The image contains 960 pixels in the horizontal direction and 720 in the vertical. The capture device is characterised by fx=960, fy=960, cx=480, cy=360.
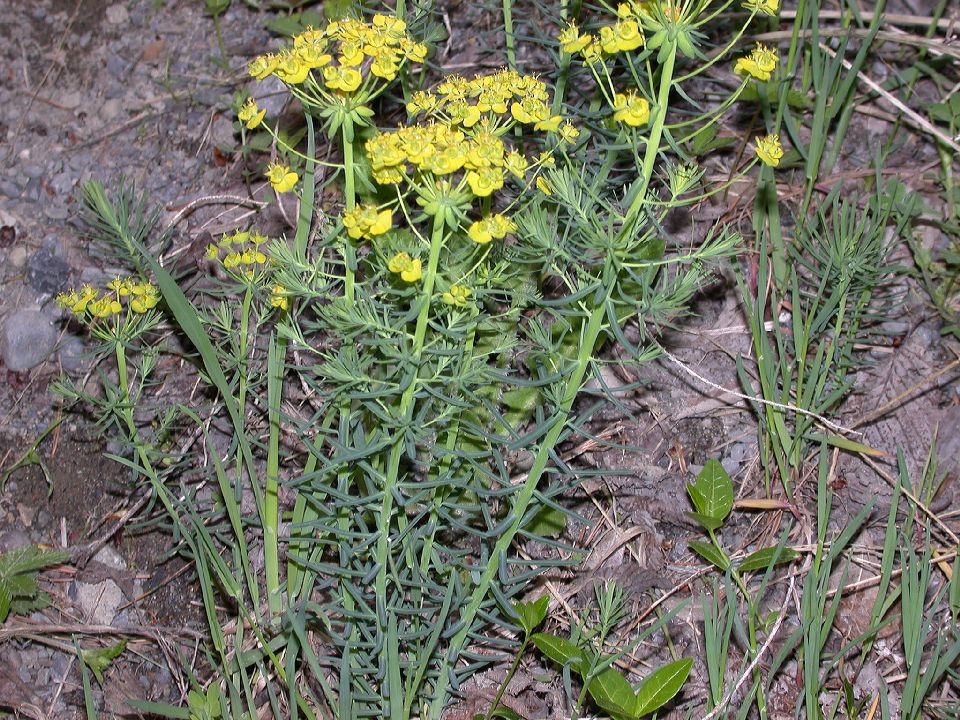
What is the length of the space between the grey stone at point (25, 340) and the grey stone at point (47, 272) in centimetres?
11

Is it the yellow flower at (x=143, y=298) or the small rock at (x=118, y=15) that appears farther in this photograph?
the small rock at (x=118, y=15)

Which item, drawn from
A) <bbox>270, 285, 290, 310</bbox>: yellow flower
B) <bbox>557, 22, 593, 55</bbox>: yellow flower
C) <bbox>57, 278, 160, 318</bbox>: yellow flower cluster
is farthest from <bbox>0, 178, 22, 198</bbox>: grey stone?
<bbox>557, 22, 593, 55</bbox>: yellow flower

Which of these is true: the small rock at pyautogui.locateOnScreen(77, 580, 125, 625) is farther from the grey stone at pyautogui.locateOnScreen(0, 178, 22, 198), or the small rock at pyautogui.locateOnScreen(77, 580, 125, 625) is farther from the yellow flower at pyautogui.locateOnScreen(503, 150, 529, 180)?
the yellow flower at pyautogui.locateOnScreen(503, 150, 529, 180)

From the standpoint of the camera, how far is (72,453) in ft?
8.96

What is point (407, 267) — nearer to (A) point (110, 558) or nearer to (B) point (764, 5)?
(B) point (764, 5)

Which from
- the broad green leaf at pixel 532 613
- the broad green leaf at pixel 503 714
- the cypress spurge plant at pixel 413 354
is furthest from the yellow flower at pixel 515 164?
the broad green leaf at pixel 503 714

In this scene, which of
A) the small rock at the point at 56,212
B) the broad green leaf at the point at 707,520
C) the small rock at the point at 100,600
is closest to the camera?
the broad green leaf at the point at 707,520

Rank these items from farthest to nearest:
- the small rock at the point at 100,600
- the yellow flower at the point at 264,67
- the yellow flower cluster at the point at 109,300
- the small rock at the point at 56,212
Result: the small rock at the point at 56,212 → the small rock at the point at 100,600 → the yellow flower cluster at the point at 109,300 → the yellow flower at the point at 264,67

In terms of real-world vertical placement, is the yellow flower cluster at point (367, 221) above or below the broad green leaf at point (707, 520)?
above

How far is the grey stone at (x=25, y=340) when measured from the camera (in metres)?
2.86

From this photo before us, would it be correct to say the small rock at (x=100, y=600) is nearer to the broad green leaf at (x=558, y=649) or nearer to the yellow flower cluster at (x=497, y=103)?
the broad green leaf at (x=558, y=649)

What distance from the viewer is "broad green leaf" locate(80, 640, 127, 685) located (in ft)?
7.88

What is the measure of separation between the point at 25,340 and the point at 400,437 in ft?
5.17

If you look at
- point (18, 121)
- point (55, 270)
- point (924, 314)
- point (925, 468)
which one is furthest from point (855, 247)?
point (18, 121)
